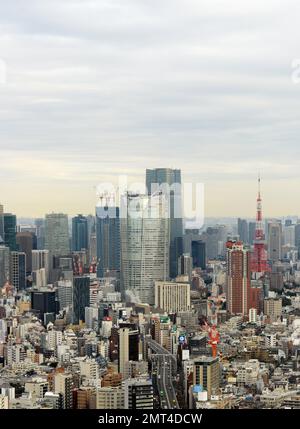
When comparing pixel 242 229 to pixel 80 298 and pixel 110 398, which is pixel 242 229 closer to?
pixel 80 298

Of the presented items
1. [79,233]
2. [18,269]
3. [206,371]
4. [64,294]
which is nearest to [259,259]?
[206,371]

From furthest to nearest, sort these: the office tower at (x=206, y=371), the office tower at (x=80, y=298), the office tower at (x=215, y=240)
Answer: the office tower at (x=80, y=298) < the office tower at (x=215, y=240) < the office tower at (x=206, y=371)

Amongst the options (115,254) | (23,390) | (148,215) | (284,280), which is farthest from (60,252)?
(284,280)

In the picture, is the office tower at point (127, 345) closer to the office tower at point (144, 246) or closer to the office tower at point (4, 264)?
the office tower at point (144, 246)

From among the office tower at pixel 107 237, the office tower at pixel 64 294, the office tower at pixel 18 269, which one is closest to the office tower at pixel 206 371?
the office tower at pixel 107 237

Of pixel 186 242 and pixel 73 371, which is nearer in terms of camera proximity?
pixel 73 371

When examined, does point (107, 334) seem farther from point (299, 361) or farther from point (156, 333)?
point (299, 361)
